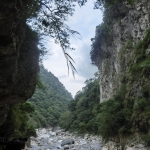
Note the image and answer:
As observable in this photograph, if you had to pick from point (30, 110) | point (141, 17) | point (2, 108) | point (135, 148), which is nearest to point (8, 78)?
point (2, 108)

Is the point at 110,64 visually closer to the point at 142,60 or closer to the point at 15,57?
the point at 142,60

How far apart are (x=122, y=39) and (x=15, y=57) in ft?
56.5

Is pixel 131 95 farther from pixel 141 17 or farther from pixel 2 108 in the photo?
pixel 2 108

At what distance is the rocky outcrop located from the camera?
17.2 meters

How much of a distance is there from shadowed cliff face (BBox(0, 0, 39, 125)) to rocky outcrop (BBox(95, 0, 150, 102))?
8734mm

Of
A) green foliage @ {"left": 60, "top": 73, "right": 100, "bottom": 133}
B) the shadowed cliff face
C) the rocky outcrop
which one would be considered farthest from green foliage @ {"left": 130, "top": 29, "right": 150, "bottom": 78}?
green foliage @ {"left": 60, "top": 73, "right": 100, "bottom": 133}

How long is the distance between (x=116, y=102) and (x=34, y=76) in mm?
8981

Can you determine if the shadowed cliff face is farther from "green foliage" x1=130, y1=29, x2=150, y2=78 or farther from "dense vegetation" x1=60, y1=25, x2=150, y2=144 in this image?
"green foliage" x1=130, y1=29, x2=150, y2=78

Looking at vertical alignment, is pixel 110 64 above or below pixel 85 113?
above

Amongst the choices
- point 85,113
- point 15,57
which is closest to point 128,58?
point 15,57

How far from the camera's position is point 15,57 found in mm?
5773

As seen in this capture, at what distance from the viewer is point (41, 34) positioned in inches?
277

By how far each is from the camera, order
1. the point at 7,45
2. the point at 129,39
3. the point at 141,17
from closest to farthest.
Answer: the point at 7,45 → the point at 141,17 → the point at 129,39

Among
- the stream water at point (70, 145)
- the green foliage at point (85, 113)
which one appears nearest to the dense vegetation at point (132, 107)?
the stream water at point (70, 145)
